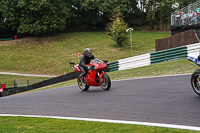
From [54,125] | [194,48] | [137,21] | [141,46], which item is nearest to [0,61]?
[141,46]

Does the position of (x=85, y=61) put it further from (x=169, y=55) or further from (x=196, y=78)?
(x=169, y=55)

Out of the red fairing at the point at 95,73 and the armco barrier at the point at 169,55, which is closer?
the red fairing at the point at 95,73

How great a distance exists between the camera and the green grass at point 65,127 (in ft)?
13.2

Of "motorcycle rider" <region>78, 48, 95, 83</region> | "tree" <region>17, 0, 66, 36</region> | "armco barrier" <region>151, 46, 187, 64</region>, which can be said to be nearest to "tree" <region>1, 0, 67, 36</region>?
"tree" <region>17, 0, 66, 36</region>

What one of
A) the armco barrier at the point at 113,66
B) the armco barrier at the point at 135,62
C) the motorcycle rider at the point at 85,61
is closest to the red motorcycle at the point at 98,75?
the motorcycle rider at the point at 85,61

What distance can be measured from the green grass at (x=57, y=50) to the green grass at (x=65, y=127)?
108 feet

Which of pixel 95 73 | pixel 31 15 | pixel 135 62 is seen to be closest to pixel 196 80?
pixel 95 73

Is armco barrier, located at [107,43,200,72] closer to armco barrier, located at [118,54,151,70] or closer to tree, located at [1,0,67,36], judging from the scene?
armco barrier, located at [118,54,151,70]

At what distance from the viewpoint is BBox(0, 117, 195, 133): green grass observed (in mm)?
4027

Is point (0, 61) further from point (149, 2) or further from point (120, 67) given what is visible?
point (149, 2)

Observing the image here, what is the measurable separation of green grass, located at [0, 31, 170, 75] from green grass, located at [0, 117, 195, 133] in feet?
108

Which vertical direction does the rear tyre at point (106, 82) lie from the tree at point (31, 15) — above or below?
→ below

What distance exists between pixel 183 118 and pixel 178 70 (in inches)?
383

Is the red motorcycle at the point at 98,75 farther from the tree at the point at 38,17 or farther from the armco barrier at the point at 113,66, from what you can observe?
the tree at the point at 38,17
